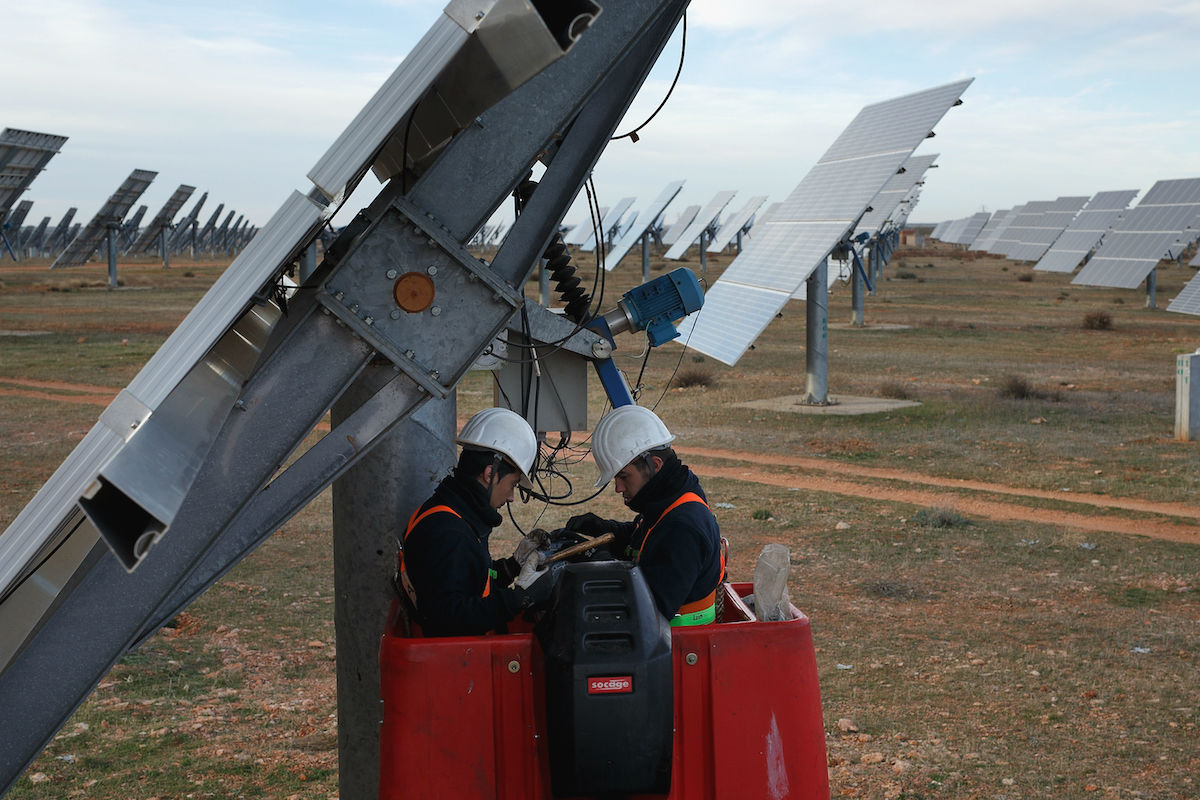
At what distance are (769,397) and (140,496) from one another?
48.9 feet

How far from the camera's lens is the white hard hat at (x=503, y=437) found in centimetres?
371

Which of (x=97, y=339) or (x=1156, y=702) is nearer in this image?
(x=1156, y=702)

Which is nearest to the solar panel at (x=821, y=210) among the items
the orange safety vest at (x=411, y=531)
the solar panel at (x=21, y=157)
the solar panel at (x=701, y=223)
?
the orange safety vest at (x=411, y=531)

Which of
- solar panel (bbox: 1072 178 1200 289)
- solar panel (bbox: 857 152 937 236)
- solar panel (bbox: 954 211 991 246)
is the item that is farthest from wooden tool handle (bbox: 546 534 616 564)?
solar panel (bbox: 954 211 991 246)

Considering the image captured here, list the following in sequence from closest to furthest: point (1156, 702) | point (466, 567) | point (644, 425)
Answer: point (466, 567), point (644, 425), point (1156, 702)

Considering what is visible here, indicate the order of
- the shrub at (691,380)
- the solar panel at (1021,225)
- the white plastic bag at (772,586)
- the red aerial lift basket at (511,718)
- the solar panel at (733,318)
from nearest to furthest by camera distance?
the red aerial lift basket at (511,718) → the white plastic bag at (772,586) → the solar panel at (733,318) → the shrub at (691,380) → the solar panel at (1021,225)

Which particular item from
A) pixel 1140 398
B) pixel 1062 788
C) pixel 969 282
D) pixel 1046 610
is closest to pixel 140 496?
pixel 1062 788

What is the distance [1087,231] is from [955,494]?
38.7 metres

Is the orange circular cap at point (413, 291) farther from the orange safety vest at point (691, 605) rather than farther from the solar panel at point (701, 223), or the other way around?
the solar panel at point (701, 223)

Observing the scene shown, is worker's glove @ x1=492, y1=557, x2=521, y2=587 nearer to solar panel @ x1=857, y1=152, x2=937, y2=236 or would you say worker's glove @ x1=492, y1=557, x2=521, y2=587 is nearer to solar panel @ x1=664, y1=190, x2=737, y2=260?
solar panel @ x1=857, y1=152, x2=937, y2=236

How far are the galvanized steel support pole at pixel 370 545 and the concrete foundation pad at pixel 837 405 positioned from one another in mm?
11514

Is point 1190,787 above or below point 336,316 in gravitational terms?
below

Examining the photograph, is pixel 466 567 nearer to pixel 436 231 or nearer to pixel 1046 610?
pixel 436 231

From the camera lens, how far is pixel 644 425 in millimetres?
3889
